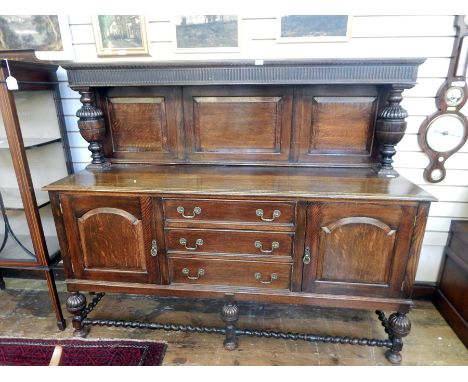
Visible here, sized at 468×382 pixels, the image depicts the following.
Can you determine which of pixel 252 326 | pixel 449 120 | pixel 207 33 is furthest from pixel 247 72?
pixel 252 326

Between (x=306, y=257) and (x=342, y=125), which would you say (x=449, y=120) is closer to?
(x=342, y=125)

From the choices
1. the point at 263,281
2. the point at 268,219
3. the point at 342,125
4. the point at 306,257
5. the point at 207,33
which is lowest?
the point at 263,281

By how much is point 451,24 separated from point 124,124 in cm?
201

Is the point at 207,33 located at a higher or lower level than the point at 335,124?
higher

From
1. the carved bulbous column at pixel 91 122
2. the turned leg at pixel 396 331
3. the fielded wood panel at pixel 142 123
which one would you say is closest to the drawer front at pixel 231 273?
the turned leg at pixel 396 331

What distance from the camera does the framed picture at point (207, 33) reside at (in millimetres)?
1818

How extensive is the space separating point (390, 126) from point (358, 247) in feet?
2.21

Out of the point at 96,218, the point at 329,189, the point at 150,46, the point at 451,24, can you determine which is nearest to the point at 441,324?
the point at 329,189

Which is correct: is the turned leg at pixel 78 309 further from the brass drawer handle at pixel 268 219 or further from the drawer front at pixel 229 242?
the brass drawer handle at pixel 268 219

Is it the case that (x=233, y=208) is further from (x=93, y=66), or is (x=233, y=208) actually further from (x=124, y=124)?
(x=93, y=66)

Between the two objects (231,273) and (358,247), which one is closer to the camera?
(358,247)

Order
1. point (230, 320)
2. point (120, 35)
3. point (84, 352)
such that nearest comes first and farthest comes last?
point (230, 320) < point (84, 352) < point (120, 35)

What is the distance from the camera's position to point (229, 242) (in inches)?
62.7

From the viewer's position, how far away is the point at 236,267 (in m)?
1.63
